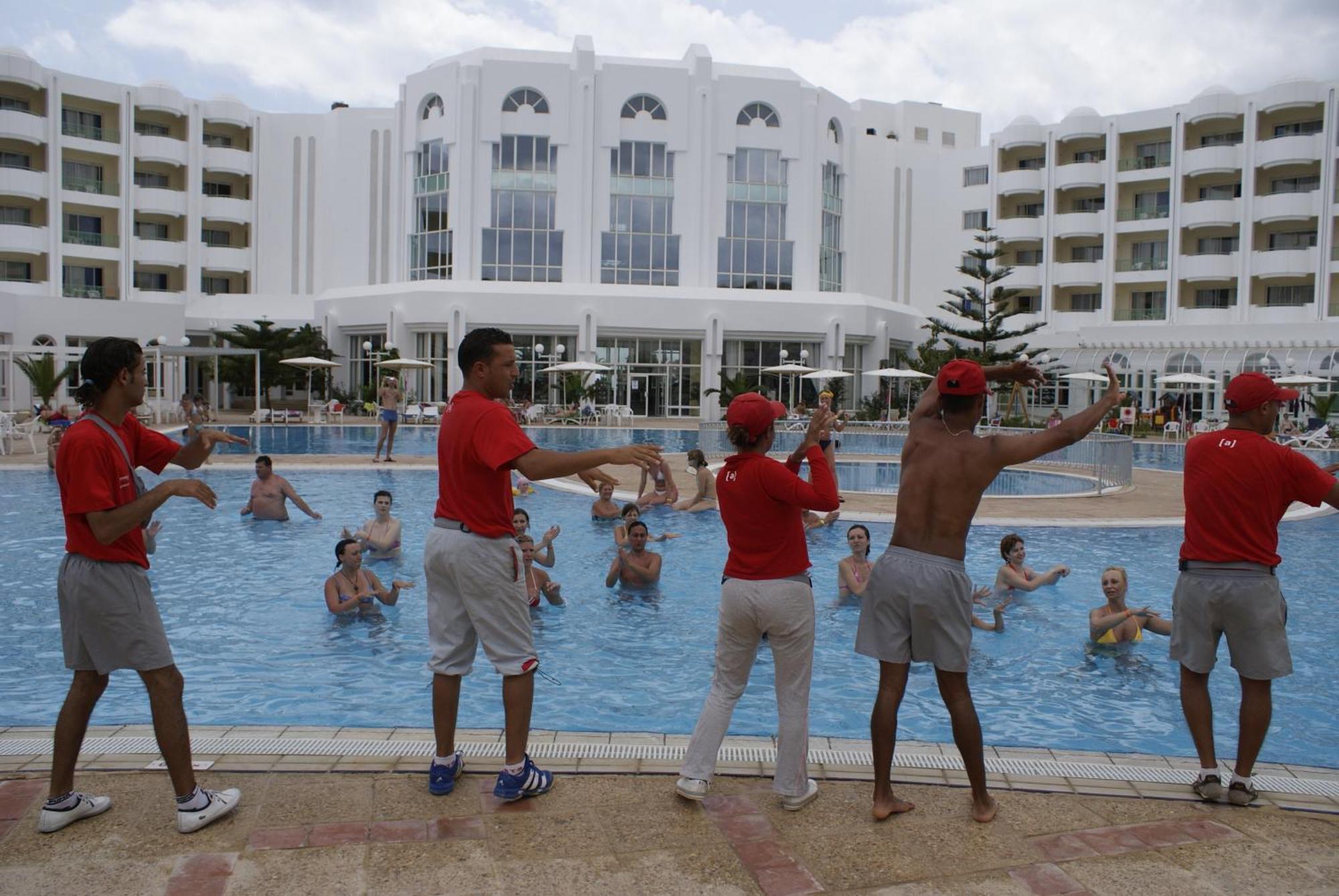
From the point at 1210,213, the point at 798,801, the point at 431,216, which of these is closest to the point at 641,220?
the point at 431,216

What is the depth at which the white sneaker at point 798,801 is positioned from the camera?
3871 mm

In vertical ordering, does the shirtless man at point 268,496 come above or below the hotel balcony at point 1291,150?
below

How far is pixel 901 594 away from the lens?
151 inches

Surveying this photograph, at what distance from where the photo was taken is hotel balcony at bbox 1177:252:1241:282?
4066 cm

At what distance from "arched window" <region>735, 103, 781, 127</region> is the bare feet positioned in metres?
39.1

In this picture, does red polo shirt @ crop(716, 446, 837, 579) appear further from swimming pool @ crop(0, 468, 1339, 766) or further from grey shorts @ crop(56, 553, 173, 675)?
swimming pool @ crop(0, 468, 1339, 766)

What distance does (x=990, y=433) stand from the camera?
7.64 m

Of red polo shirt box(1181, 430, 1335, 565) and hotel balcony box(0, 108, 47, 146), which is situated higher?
hotel balcony box(0, 108, 47, 146)

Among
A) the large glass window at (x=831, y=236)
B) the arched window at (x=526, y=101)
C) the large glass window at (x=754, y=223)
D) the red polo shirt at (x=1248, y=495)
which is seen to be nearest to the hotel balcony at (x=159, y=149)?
the arched window at (x=526, y=101)

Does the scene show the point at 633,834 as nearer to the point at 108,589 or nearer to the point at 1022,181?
the point at 108,589

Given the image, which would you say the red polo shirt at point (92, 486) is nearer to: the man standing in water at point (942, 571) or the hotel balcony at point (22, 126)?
the man standing in water at point (942, 571)

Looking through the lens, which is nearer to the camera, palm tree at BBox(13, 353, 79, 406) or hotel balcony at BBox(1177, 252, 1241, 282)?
palm tree at BBox(13, 353, 79, 406)

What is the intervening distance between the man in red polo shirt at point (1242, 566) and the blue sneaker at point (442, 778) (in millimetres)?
2859

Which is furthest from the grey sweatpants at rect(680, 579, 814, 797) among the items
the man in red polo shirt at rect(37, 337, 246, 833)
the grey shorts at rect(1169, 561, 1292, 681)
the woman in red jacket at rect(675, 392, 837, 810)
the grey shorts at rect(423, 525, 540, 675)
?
the man in red polo shirt at rect(37, 337, 246, 833)
